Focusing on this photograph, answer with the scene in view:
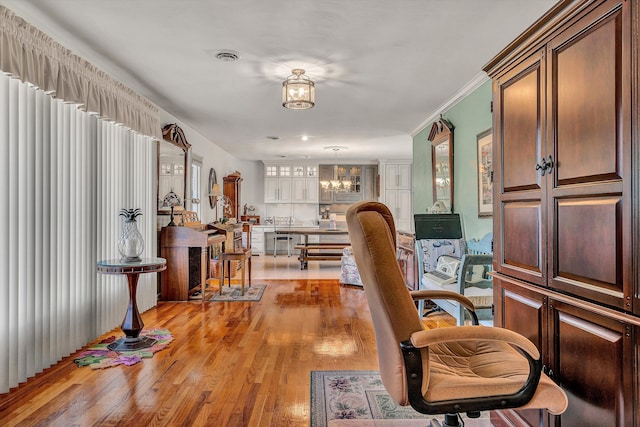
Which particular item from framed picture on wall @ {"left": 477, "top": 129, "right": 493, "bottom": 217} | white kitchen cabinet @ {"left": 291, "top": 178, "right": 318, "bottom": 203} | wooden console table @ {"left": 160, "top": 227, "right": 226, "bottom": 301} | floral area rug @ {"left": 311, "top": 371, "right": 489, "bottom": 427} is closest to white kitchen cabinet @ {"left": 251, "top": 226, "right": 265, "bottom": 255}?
white kitchen cabinet @ {"left": 291, "top": 178, "right": 318, "bottom": 203}

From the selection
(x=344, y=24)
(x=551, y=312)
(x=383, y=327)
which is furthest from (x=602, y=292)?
(x=344, y=24)

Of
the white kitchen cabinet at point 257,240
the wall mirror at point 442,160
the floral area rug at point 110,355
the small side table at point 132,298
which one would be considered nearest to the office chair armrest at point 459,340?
the floral area rug at point 110,355

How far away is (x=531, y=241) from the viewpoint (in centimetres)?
169

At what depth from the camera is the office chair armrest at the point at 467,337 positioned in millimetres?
1297

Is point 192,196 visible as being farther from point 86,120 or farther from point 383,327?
point 383,327

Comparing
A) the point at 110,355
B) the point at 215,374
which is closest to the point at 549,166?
the point at 215,374

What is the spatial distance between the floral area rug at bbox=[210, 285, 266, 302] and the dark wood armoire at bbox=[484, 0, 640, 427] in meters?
3.67

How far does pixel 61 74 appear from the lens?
2.74 meters

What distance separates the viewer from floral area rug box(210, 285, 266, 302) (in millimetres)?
4992

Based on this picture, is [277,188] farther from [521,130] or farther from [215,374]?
[521,130]

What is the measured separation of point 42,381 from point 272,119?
157 inches

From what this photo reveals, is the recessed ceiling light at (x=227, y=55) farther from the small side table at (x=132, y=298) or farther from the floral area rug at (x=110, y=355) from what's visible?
the floral area rug at (x=110, y=355)

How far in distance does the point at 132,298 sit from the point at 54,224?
0.85 meters

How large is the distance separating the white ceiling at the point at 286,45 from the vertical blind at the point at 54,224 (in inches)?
22.3
